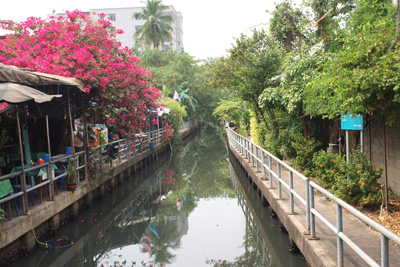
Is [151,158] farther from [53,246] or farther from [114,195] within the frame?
[53,246]

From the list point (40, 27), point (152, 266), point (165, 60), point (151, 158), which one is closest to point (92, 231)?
point (152, 266)

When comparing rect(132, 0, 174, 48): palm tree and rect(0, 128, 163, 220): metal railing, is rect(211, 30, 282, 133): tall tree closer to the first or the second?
rect(0, 128, 163, 220): metal railing

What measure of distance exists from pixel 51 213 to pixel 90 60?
514 centimetres

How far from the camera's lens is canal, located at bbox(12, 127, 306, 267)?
7586mm

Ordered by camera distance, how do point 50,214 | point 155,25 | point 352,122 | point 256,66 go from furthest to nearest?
point 155,25 → point 256,66 → point 50,214 → point 352,122

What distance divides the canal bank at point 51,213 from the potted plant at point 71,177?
171mm

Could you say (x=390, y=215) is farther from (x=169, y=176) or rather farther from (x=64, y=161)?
(x=169, y=176)

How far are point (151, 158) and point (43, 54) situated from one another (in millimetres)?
11340

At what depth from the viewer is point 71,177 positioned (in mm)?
9867

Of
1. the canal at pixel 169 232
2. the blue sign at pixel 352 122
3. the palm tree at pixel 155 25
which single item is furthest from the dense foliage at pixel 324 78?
the palm tree at pixel 155 25

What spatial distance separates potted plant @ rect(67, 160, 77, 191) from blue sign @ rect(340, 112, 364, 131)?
6.83 meters

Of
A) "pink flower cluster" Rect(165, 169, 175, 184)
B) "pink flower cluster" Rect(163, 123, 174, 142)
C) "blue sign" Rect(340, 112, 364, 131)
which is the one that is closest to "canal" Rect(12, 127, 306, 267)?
"pink flower cluster" Rect(165, 169, 175, 184)

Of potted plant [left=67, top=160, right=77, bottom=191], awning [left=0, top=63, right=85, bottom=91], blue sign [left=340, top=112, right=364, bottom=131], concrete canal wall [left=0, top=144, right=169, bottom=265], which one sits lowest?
concrete canal wall [left=0, top=144, right=169, bottom=265]

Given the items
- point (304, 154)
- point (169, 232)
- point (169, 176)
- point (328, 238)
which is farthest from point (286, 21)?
point (328, 238)
